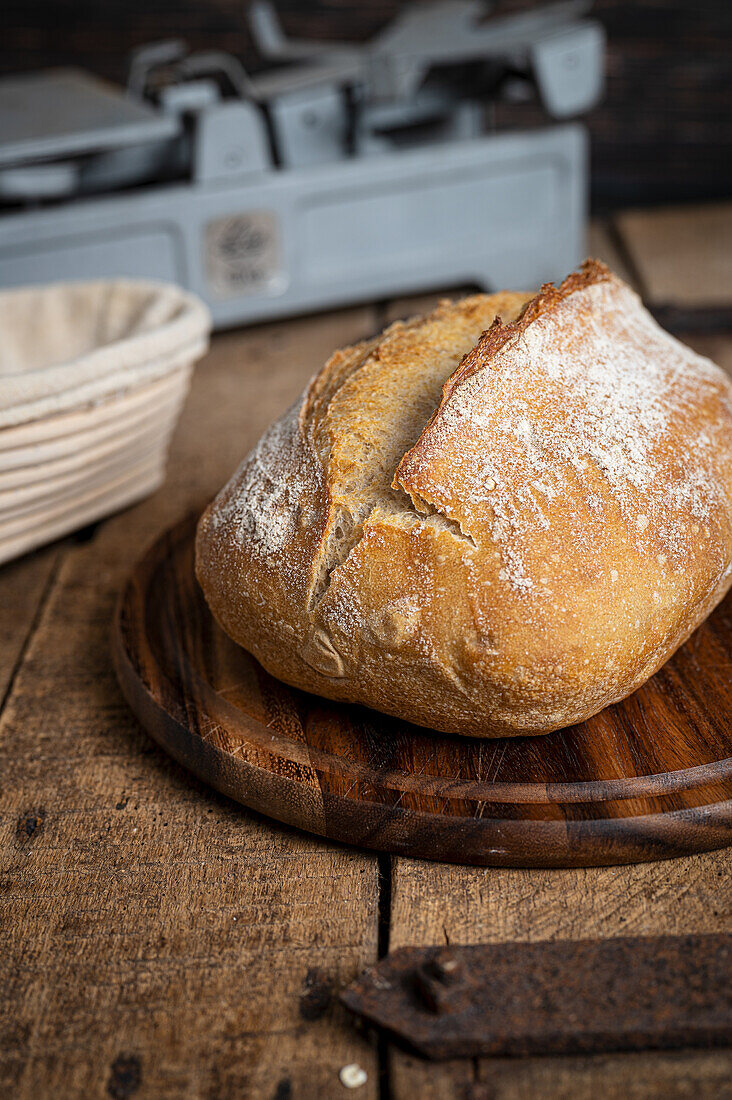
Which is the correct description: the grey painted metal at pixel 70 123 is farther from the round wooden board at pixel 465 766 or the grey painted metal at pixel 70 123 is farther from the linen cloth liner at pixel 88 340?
the round wooden board at pixel 465 766

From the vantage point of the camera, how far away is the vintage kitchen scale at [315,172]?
5.42 feet

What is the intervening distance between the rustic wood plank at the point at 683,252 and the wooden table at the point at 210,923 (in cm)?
121

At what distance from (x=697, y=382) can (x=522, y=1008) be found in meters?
0.60

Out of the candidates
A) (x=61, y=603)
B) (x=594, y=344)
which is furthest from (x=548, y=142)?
(x=61, y=603)

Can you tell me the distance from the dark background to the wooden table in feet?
6.54

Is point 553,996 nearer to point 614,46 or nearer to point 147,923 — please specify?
point 147,923

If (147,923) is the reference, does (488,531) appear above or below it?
above

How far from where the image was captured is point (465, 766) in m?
0.81

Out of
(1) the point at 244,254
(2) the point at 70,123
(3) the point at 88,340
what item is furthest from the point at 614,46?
(3) the point at 88,340

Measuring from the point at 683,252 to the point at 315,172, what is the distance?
0.89 meters

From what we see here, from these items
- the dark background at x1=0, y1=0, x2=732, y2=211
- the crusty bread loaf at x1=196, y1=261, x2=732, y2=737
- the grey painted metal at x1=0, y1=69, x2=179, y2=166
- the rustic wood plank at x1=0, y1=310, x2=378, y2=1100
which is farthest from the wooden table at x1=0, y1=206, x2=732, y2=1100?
the dark background at x1=0, y1=0, x2=732, y2=211

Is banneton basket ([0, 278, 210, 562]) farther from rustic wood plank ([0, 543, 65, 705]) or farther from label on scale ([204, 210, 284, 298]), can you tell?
label on scale ([204, 210, 284, 298])

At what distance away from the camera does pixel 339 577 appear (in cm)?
79

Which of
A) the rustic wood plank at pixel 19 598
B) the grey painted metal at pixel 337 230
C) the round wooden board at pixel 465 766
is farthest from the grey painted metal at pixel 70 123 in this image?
the round wooden board at pixel 465 766
